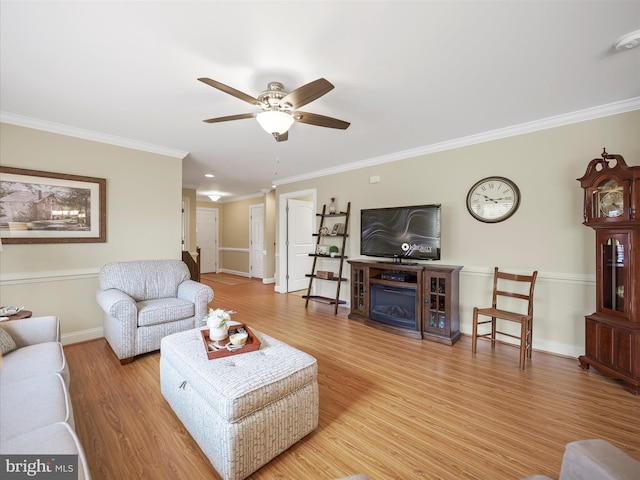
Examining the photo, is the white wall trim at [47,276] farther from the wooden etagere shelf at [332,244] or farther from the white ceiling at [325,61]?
the wooden etagere shelf at [332,244]

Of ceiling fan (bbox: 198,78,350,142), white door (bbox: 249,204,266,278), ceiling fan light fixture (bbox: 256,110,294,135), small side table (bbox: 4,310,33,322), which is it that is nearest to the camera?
ceiling fan (bbox: 198,78,350,142)

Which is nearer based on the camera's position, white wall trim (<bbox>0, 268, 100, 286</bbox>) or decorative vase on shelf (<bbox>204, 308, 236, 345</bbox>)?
decorative vase on shelf (<bbox>204, 308, 236, 345</bbox>)

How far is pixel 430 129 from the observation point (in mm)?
3188

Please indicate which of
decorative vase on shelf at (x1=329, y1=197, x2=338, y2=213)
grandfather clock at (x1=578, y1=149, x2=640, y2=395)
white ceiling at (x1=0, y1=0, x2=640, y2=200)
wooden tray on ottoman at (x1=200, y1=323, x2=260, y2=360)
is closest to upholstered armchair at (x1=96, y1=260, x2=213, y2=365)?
wooden tray on ottoman at (x1=200, y1=323, x2=260, y2=360)

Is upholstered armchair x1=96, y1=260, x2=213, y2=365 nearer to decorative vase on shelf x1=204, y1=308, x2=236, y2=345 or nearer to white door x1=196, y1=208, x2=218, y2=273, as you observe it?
decorative vase on shelf x1=204, y1=308, x2=236, y2=345

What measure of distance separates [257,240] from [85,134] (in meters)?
4.79

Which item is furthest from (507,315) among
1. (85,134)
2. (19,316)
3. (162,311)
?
(85,134)

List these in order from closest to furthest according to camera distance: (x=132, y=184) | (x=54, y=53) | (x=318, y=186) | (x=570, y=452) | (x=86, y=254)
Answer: (x=570, y=452)
(x=54, y=53)
(x=86, y=254)
(x=132, y=184)
(x=318, y=186)

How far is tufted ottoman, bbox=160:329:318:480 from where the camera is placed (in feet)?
4.61

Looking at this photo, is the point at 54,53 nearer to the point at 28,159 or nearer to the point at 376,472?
the point at 28,159

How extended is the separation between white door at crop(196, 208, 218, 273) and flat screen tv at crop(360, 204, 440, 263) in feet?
19.8

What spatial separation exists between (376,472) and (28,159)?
4.26 metres

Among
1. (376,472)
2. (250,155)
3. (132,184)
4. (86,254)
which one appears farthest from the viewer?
(250,155)

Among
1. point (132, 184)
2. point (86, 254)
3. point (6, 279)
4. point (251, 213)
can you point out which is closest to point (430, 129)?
point (132, 184)
